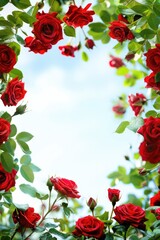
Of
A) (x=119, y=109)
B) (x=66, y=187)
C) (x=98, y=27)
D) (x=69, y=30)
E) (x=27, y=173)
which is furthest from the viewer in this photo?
(x=119, y=109)

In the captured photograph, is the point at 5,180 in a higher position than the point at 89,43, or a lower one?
lower

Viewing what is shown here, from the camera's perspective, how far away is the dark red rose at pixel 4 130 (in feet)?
4.97

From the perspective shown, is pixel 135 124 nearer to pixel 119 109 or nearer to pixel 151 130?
pixel 151 130

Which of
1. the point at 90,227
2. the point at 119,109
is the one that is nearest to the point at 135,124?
the point at 90,227

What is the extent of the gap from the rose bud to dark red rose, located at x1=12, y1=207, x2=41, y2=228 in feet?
0.87

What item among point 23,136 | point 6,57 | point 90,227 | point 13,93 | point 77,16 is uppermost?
point 77,16

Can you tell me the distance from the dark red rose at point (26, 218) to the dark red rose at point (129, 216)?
11.1 inches

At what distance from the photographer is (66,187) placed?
63.9 inches

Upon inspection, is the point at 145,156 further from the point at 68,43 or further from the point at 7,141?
the point at 68,43

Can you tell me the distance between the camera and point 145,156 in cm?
156

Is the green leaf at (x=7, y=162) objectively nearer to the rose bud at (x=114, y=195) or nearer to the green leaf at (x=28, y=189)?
the green leaf at (x=28, y=189)

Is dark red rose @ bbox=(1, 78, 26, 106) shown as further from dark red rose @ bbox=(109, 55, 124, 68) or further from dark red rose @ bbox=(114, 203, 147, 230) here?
dark red rose @ bbox=(109, 55, 124, 68)

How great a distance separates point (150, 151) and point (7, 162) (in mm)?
478

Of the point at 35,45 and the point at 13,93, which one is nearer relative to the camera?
the point at 13,93
